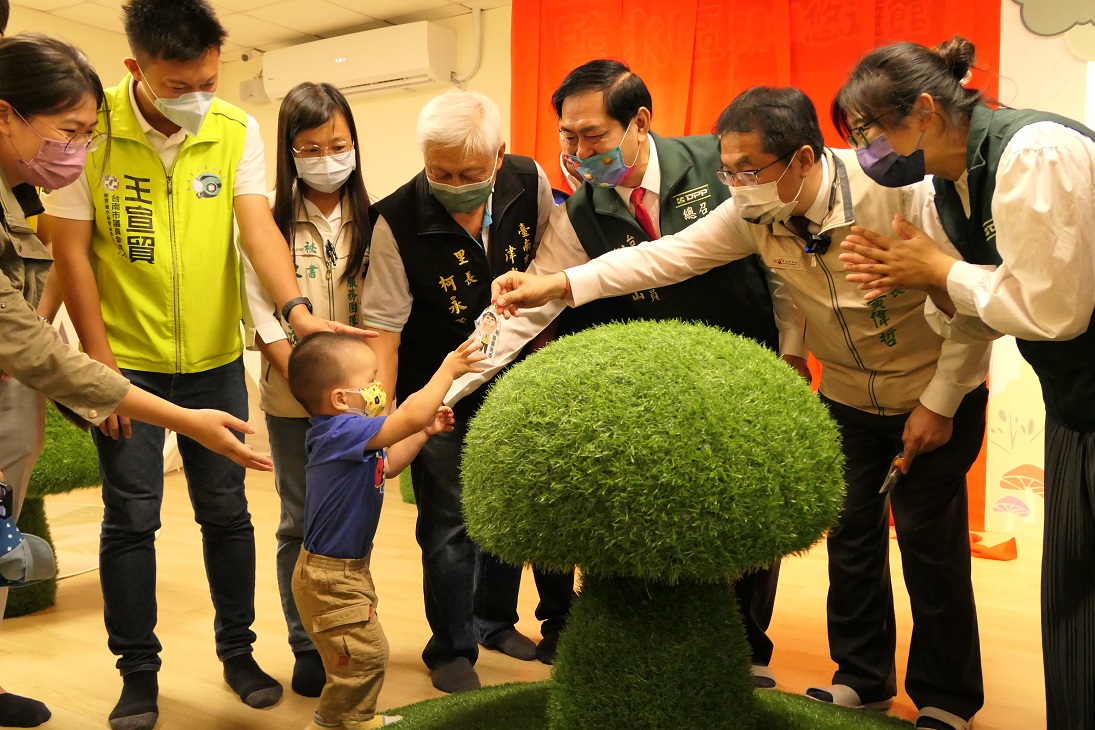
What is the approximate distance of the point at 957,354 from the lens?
206cm

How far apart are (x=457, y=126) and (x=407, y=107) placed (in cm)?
439

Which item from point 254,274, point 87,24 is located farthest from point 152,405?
point 87,24

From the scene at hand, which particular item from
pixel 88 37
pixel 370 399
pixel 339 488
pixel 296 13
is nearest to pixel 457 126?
pixel 370 399

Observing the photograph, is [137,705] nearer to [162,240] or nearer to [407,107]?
[162,240]

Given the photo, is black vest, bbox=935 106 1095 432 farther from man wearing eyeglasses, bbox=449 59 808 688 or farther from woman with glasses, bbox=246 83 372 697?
woman with glasses, bbox=246 83 372 697

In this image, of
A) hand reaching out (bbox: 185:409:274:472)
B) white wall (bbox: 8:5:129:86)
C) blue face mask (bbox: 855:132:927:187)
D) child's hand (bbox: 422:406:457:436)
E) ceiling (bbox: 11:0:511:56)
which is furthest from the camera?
white wall (bbox: 8:5:129:86)

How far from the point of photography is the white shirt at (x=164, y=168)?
2.36m

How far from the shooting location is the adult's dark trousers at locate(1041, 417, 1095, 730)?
1.75 metres

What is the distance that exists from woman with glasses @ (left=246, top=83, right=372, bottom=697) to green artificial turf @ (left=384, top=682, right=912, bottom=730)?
584 millimetres

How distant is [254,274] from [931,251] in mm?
1729

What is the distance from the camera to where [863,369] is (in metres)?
2.28

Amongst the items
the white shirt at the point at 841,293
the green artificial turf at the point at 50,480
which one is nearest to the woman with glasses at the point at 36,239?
the white shirt at the point at 841,293

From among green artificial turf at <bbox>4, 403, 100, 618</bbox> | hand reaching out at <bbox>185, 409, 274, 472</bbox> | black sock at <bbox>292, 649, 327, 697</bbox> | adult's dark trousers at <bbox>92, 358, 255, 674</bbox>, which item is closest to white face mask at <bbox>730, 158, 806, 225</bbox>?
hand reaching out at <bbox>185, 409, 274, 472</bbox>

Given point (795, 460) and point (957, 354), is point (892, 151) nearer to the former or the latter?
point (957, 354)
